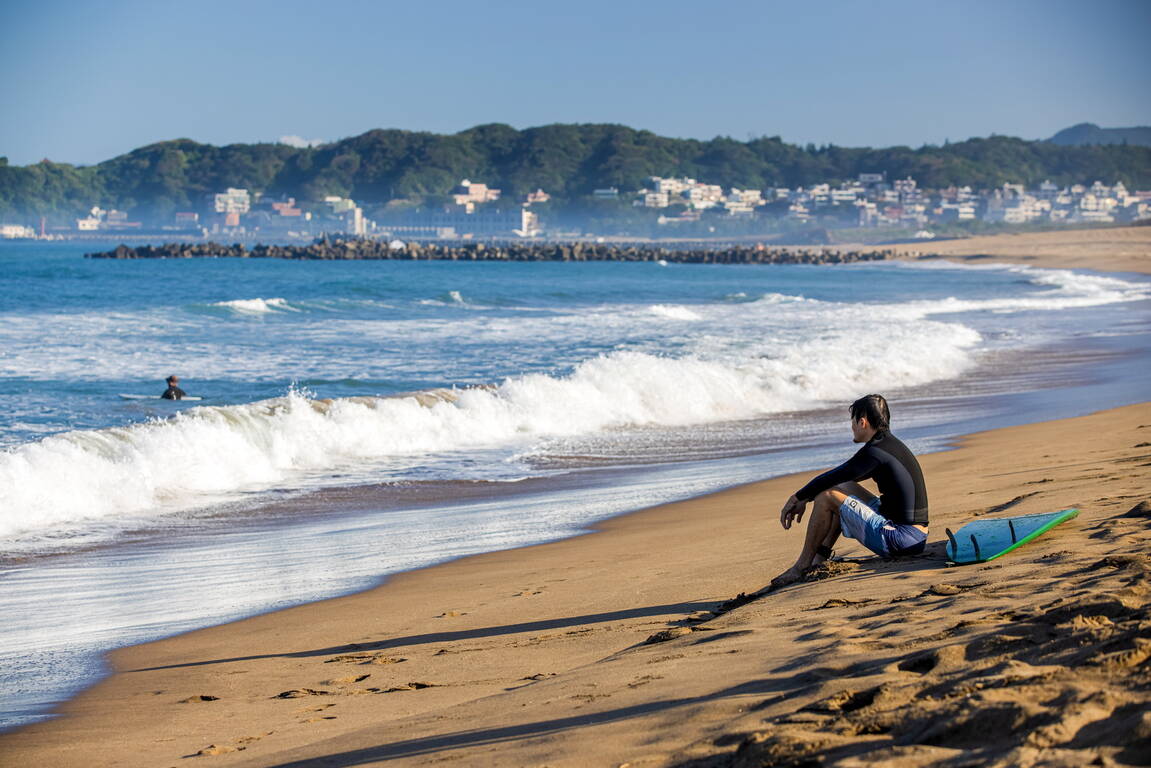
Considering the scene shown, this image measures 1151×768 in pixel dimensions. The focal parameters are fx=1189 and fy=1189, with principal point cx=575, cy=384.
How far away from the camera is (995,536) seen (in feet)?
19.0

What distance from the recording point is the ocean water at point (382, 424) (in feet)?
25.7

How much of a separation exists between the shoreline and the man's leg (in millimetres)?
187

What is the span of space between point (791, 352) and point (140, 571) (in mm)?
15800

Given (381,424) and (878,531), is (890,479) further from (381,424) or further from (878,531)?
(381,424)

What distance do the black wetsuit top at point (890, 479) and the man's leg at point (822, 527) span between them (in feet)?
0.18

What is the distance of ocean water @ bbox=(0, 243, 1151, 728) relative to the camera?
25.7 feet

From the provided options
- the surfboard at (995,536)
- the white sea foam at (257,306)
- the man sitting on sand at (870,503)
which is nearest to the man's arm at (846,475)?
the man sitting on sand at (870,503)

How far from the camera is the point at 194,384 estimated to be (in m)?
18.9

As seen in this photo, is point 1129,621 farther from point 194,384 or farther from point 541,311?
point 541,311

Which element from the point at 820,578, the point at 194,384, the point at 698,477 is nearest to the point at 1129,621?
the point at 820,578

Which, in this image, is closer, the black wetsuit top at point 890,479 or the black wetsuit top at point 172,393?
the black wetsuit top at point 890,479

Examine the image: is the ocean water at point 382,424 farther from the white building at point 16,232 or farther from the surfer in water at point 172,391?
the white building at point 16,232

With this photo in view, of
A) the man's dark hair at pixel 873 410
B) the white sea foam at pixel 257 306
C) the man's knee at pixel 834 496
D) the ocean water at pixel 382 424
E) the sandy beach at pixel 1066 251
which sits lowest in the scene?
the ocean water at pixel 382 424

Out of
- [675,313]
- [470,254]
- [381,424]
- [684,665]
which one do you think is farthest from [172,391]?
[470,254]
